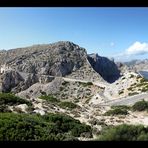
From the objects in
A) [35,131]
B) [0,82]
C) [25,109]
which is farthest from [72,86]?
[35,131]

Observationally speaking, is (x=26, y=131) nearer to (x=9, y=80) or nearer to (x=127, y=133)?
(x=127, y=133)

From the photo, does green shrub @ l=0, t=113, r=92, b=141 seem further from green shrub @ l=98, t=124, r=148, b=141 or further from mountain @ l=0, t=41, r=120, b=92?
mountain @ l=0, t=41, r=120, b=92

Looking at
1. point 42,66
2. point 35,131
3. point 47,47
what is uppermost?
point 47,47

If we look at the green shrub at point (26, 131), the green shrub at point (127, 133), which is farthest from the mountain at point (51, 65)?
the green shrub at point (127, 133)

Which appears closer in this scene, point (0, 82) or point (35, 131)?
point (35, 131)

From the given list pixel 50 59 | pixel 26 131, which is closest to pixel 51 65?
pixel 50 59
